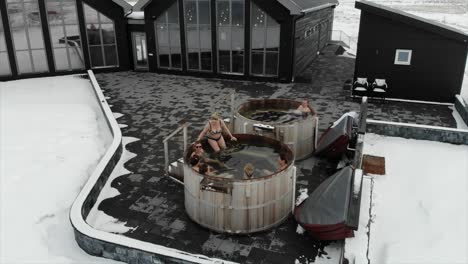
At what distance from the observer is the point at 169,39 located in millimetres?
22188

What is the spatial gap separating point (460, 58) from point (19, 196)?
1677cm

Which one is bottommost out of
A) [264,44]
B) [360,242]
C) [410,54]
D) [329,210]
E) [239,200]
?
[360,242]

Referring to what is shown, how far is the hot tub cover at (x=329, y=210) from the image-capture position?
773cm

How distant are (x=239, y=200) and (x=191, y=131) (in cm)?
654

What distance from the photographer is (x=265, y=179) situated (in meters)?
7.97

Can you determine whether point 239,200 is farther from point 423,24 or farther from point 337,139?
point 423,24

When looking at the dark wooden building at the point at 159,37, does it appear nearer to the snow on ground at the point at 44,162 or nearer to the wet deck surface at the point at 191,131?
the wet deck surface at the point at 191,131

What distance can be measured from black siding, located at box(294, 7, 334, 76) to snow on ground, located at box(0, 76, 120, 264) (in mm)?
10560

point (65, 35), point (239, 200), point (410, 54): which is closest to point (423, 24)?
point (410, 54)

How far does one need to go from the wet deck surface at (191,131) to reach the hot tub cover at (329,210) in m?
0.39

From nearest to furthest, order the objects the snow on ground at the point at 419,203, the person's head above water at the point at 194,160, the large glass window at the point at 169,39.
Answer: the snow on ground at the point at 419,203 < the person's head above water at the point at 194,160 < the large glass window at the point at 169,39

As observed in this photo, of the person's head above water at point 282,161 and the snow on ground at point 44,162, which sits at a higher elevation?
the person's head above water at point 282,161

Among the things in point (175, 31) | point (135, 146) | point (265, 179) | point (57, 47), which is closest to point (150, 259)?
point (265, 179)

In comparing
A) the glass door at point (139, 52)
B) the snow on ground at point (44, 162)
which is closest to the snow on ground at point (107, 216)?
the snow on ground at point (44, 162)
